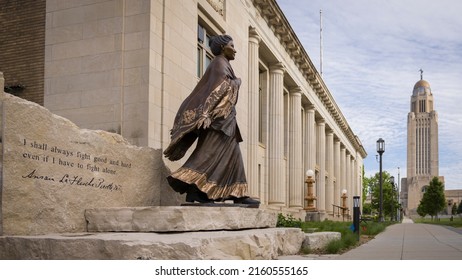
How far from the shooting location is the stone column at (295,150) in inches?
1320

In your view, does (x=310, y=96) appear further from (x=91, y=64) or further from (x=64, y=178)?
(x=64, y=178)

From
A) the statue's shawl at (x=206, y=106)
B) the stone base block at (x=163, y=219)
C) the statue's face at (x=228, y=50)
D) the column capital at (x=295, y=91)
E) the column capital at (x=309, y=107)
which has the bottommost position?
the stone base block at (x=163, y=219)

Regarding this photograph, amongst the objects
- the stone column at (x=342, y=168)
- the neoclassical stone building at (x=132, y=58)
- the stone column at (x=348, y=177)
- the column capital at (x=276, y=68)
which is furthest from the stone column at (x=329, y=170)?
the neoclassical stone building at (x=132, y=58)

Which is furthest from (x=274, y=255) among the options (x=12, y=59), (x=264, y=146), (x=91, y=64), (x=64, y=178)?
(x=264, y=146)

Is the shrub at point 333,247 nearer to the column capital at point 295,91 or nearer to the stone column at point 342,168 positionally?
the column capital at point 295,91

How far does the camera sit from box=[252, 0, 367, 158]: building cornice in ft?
84.5

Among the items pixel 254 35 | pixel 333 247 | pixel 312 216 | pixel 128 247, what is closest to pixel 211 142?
pixel 128 247

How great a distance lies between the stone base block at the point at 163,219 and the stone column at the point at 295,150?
25522 millimetres

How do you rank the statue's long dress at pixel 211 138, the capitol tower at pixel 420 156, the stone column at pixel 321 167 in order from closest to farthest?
the statue's long dress at pixel 211 138 < the stone column at pixel 321 167 < the capitol tower at pixel 420 156

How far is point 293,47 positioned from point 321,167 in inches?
628

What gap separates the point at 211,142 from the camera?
8.69 m

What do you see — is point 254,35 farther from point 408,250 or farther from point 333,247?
point 333,247

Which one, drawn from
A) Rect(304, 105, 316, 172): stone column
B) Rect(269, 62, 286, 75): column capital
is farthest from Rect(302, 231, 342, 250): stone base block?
Rect(304, 105, 316, 172): stone column

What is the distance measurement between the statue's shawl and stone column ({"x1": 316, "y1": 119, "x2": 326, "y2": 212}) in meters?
35.0
